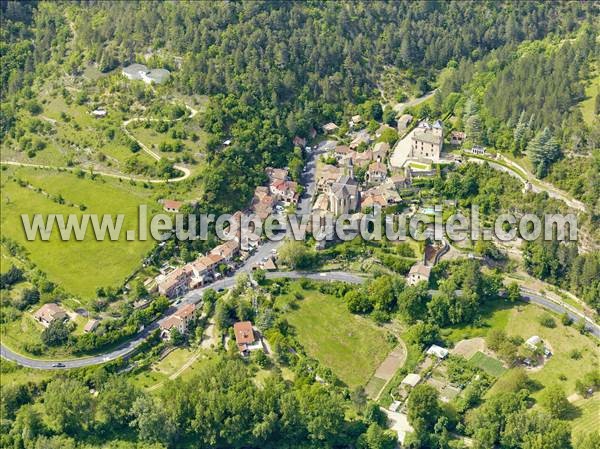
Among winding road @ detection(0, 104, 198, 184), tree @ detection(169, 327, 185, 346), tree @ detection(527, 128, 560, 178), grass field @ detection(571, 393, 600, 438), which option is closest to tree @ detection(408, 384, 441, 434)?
grass field @ detection(571, 393, 600, 438)

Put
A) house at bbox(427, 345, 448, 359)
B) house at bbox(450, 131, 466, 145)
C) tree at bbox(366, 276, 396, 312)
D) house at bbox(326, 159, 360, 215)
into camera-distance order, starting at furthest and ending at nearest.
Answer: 1. house at bbox(450, 131, 466, 145)
2. house at bbox(326, 159, 360, 215)
3. tree at bbox(366, 276, 396, 312)
4. house at bbox(427, 345, 448, 359)

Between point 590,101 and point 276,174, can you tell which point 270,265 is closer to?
point 276,174

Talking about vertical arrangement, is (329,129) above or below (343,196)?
above

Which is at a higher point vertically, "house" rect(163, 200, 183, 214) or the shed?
"house" rect(163, 200, 183, 214)

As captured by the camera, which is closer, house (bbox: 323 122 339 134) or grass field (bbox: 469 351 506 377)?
grass field (bbox: 469 351 506 377)

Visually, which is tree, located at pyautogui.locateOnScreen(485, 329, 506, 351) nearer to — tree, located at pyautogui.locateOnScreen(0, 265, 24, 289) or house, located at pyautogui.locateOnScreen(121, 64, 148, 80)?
tree, located at pyautogui.locateOnScreen(0, 265, 24, 289)

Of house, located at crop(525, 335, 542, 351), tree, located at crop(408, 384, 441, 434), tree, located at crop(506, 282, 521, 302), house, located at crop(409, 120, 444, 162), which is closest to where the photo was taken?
tree, located at crop(408, 384, 441, 434)

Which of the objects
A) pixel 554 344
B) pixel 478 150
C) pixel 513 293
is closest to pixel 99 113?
pixel 478 150
